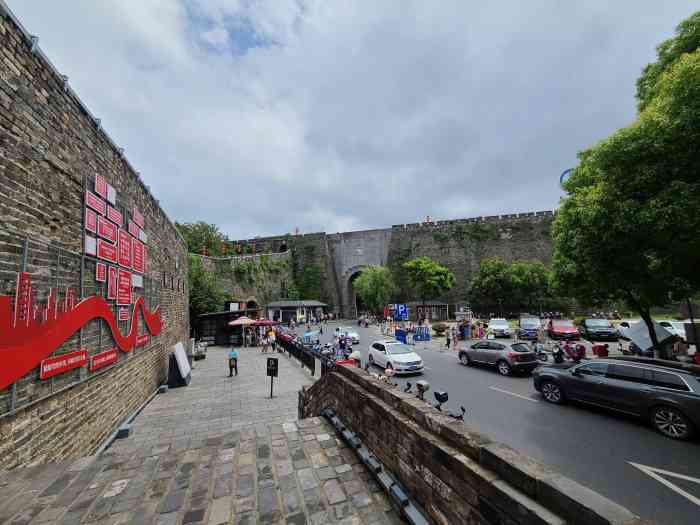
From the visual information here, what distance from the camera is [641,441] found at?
5.78 meters

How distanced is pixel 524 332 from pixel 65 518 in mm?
21124

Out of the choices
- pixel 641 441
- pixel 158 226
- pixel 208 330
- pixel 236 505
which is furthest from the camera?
pixel 208 330

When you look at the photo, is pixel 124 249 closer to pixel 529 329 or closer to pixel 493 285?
pixel 529 329

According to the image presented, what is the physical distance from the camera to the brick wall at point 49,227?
3.64 metres

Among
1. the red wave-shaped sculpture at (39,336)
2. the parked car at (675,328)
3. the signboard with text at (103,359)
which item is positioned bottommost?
the parked car at (675,328)

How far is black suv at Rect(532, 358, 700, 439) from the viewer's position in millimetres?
5801

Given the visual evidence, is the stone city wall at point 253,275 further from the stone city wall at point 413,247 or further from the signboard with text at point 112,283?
the signboard with text at point 112,283

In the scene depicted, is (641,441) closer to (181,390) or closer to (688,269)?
(688,269)

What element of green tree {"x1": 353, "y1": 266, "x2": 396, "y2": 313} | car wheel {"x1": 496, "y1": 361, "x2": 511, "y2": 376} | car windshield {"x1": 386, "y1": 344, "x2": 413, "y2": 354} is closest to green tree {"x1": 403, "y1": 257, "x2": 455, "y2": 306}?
green tree {"x1": 353, "y1": 266, "x2": 396, "y2": 313}

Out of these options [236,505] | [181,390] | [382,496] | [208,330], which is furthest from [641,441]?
[208,330]

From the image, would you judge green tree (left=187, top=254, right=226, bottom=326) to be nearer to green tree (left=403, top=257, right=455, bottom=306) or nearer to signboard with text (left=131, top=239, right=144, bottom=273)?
signboard with text (left=131, top=239, right=144, bottom=273)

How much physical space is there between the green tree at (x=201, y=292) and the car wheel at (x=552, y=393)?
77.8 ft

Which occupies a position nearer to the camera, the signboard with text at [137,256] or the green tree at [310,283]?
the signboard with text at [137,256]

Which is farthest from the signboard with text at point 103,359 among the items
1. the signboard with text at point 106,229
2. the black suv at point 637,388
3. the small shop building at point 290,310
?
the small shop building at point 290,310
